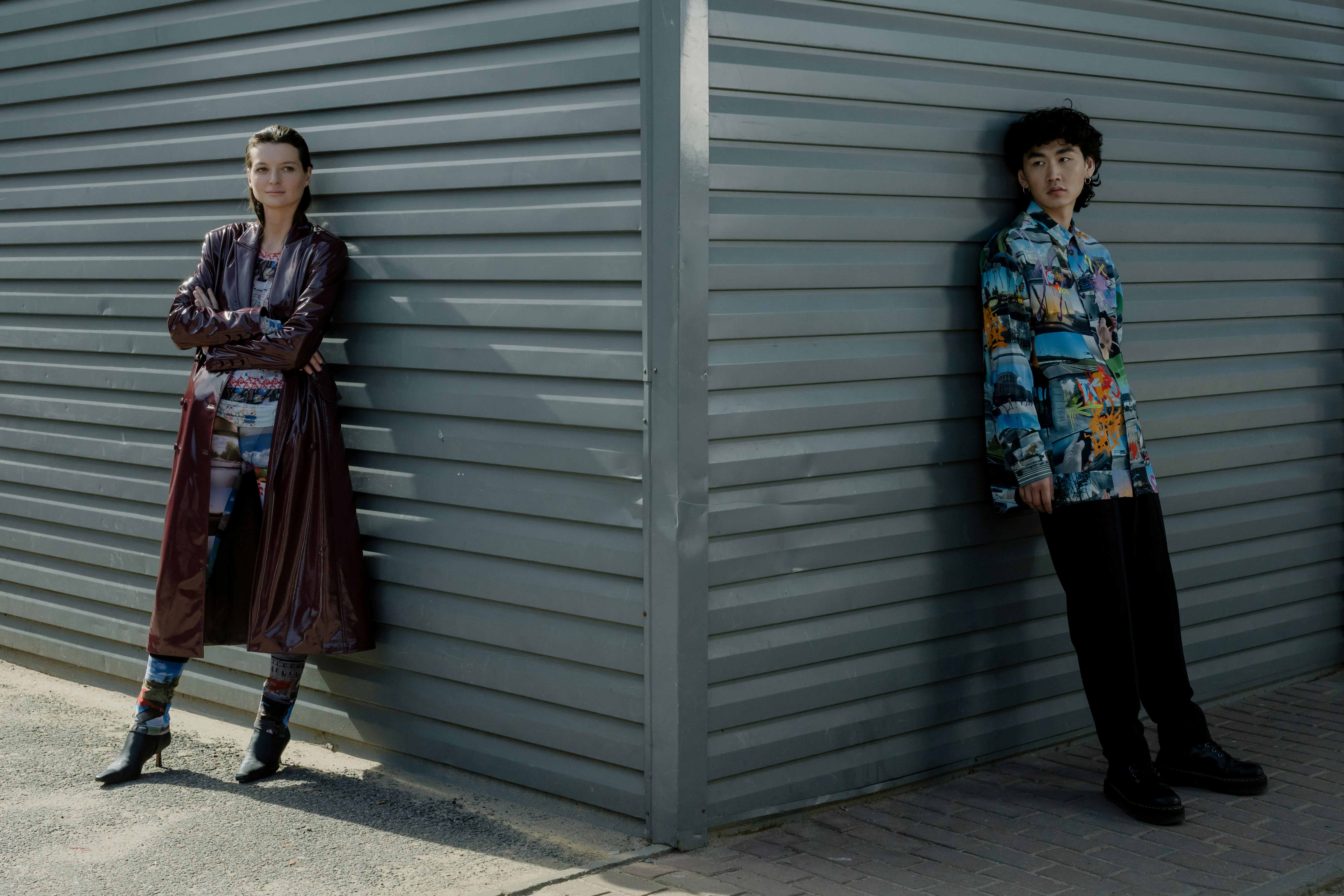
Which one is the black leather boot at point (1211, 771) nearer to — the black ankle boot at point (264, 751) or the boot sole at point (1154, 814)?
the boot sole at point (1154, 814)

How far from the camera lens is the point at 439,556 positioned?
4.65 m

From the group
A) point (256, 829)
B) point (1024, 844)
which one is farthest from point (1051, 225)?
point (256, 829)

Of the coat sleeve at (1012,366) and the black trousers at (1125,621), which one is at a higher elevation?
the coat sleeve at (1012,366)

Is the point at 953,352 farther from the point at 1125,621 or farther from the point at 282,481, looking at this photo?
the point at 282,481

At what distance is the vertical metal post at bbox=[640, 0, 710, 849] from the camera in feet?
12.9

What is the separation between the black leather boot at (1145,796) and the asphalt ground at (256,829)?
1.56 m

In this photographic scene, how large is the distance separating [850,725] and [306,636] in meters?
1.82

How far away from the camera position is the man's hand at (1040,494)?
440cm

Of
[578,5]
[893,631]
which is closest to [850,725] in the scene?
[893,631]

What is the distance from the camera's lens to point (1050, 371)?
4.50 metres

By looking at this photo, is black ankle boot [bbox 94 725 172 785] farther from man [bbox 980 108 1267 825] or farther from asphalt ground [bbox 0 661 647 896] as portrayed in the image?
man [bbox 980 108 1267 825]

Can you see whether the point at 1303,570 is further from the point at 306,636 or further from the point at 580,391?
the point at 306,636

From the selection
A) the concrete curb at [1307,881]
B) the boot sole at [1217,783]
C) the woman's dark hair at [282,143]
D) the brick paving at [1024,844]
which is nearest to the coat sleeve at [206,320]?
the woman's dark hair at [282,143]

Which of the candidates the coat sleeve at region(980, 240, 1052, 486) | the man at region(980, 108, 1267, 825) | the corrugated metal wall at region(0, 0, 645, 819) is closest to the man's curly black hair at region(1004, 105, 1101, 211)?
the man at region(980, 108, 1267, 825)
